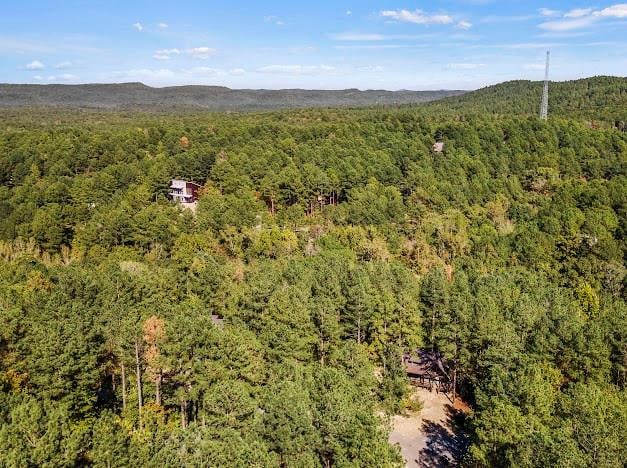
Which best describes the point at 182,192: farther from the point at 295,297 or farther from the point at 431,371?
the point at 431,371

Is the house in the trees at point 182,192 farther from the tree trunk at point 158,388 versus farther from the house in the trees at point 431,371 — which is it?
the tree trunk at point 158,388

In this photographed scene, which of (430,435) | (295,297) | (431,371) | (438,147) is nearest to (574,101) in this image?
(438,147)

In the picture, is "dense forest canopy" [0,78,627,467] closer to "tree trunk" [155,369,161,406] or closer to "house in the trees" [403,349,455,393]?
"tree trunk" [155,369,161,406]

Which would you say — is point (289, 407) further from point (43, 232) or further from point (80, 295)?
point (43, 232)

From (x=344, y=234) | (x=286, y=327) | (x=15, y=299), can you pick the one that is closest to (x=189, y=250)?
A: (x=344, y=234)

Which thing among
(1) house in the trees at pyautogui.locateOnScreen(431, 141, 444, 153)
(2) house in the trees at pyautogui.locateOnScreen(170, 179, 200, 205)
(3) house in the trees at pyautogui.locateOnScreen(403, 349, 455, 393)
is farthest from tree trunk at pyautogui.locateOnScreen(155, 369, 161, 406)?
(1) house in the trees at pyautogui.locateOnScreen(431, 141, 444, 153)

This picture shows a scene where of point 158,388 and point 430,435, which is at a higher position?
point 158,388
